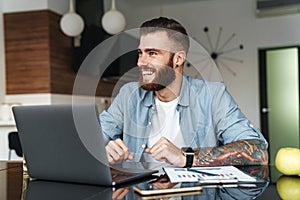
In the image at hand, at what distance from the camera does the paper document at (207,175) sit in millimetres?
1010

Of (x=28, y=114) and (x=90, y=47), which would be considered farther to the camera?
(x=90, y=47)

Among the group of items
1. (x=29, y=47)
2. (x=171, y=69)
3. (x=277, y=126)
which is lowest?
(x=277, y=126)

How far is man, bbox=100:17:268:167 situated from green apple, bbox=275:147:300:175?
17cm

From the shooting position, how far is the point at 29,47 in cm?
457

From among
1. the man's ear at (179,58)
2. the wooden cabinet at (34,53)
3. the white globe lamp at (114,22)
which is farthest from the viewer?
Answer: the wooden cabinet at (34,53)

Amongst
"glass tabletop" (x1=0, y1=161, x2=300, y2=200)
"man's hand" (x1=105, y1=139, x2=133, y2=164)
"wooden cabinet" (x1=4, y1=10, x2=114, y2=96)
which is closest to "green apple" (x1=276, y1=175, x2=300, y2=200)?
"glass tabletop" (x1=0, y1=161, x2=300, y2=200)

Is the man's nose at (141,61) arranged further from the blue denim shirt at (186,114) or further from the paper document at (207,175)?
the paper document at (207,175)

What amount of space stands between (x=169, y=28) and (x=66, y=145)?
0.74 metres

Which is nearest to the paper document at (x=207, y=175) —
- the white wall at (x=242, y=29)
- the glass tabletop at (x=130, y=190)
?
the glass tabletop at (x=130, y=190)

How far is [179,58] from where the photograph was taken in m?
1.60

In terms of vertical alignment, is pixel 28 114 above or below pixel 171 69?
below

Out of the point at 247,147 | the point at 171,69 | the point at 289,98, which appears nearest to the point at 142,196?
the point at 247,147

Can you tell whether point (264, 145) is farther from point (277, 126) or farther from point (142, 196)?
point (277, 126)

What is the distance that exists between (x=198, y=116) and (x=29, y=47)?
3369 mm
